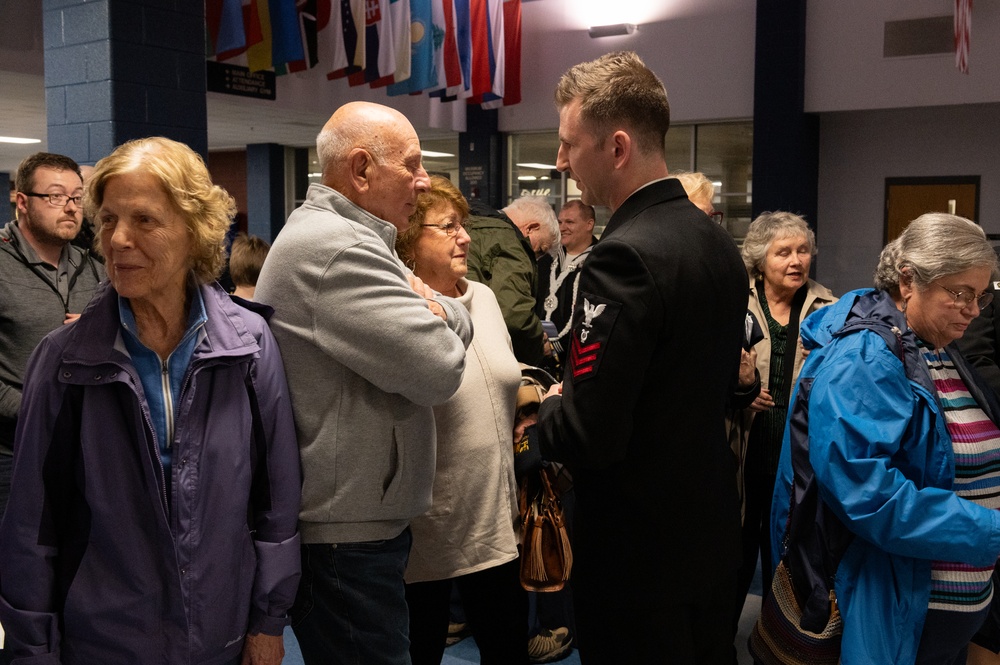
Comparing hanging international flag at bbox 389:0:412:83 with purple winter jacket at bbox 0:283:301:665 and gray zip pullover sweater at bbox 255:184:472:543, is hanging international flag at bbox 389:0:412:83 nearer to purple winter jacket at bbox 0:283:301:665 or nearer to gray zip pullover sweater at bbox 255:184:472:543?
gray zip pullover sweater at bbox 255:184:472:543

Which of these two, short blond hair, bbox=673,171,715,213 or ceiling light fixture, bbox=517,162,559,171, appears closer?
short blond hair, bbox=673,171,715,213

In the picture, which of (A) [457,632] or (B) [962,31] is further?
(B) [962,31]

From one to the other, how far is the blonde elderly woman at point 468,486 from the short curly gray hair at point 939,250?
1.09 m

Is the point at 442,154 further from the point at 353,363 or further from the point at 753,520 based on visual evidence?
the point at 353,363

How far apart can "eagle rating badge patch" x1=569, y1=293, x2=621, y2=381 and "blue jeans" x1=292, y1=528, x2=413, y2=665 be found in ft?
1.85

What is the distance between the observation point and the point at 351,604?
5.83 feet

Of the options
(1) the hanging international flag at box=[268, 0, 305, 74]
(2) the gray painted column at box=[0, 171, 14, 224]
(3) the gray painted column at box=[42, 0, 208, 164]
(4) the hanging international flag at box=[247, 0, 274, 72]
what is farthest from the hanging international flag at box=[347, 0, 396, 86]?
(2) the gray painted column at box=[0, 171, 14, 224]

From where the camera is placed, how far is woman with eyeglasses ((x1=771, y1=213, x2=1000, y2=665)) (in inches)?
81.4

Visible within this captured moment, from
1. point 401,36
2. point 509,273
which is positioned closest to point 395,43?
point 401,36

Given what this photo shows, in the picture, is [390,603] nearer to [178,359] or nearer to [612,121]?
[178,359]

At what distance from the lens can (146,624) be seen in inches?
61.5

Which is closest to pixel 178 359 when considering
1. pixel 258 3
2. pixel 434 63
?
pixel 258 3

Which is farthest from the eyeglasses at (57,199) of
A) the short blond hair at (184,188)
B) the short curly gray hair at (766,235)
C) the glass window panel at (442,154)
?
the glass window panel at (442,154)

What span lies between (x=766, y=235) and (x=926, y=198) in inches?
293
